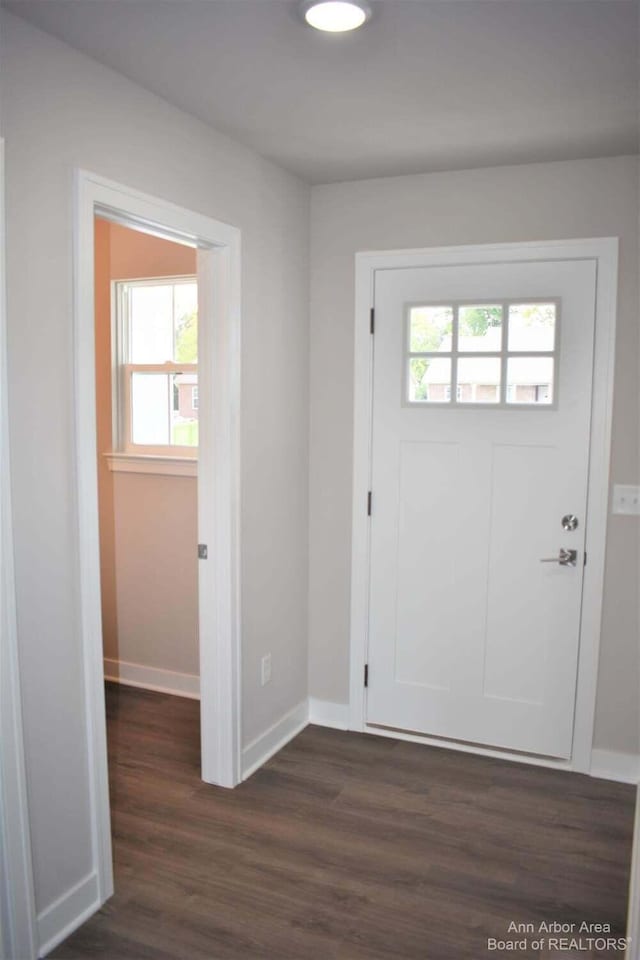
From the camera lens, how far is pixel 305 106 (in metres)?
2.49

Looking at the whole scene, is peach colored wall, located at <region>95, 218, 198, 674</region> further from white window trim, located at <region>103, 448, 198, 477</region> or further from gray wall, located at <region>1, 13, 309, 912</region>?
gray wall, located at <region>1, 13, 309, 912</region>

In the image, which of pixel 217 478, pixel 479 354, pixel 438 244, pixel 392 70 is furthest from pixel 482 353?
pixel 392 70

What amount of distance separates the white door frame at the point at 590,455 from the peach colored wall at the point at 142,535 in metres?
0.87

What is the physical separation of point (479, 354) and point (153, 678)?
7.63ft

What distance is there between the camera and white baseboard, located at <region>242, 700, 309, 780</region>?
3234 millimetres

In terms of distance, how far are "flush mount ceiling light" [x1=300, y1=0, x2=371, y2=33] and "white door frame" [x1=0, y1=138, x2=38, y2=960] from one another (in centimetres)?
88

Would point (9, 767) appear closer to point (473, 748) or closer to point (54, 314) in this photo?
point (54, 314)

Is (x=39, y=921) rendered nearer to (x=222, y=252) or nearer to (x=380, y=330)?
(x=222, y=252)

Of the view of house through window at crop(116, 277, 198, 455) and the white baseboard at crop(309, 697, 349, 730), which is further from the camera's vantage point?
the view of house through window at crop(116, 277, 198, 455)

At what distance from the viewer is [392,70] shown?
86.7 inches

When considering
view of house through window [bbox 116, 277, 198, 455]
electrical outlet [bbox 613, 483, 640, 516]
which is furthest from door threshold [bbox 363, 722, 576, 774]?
view of house through window [bbox 116, 277, 198, 455]

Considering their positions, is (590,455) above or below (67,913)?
Result: above

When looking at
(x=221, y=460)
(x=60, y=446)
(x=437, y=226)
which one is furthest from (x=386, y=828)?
(x=437, y=226)

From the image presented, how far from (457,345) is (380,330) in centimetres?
35
